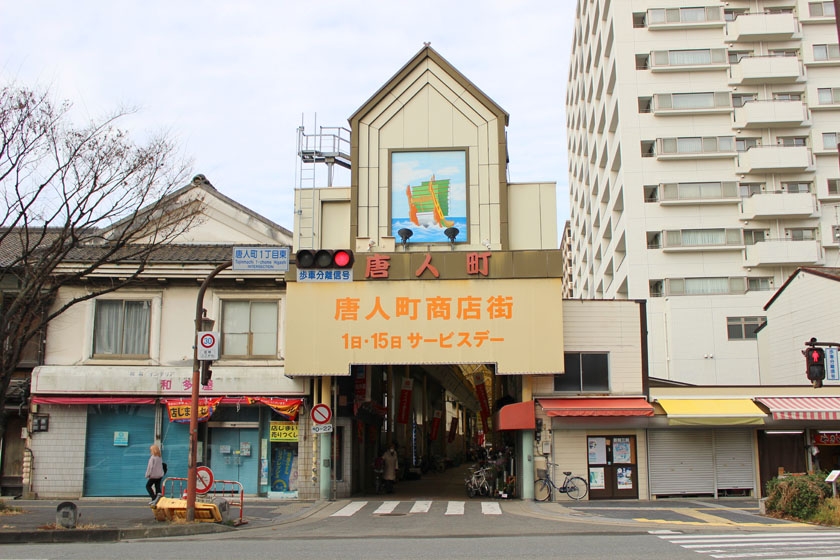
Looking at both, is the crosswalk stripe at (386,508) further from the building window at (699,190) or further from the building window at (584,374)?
the building window at (699,190)

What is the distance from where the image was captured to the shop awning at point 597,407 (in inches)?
880

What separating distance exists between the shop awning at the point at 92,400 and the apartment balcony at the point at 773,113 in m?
43.1

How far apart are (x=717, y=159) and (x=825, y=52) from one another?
10833 mm

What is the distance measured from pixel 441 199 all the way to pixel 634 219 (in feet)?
94.6

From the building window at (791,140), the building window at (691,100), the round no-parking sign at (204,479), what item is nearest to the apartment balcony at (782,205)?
the building window at (791,140)

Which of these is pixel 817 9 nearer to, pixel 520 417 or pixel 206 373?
pixel 520 417

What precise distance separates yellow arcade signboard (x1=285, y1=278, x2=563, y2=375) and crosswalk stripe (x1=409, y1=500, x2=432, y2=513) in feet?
13.5

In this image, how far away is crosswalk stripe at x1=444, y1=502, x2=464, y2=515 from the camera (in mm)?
20078

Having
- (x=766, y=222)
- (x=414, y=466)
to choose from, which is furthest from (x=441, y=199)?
(x=766, y=222)

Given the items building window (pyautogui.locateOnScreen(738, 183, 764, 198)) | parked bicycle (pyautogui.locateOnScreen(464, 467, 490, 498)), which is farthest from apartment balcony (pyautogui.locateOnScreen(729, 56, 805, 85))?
parked bicycle (pyautogui.locateOnScreen(464, 467, 490, 498))

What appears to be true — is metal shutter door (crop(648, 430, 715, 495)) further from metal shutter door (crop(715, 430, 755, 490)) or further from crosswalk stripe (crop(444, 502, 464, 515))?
crosswalk stripe (crop(444, 502, 464, 515))

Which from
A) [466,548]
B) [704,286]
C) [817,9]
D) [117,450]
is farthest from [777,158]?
[466,548]

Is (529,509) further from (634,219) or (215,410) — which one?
(634,219)

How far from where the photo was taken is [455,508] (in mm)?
21062
